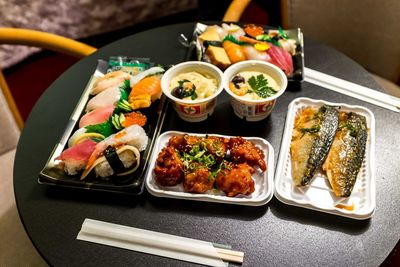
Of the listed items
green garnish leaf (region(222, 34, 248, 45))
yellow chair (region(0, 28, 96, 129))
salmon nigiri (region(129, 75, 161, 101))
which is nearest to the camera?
salmon nigiri (region(129, 75, 161, 101))

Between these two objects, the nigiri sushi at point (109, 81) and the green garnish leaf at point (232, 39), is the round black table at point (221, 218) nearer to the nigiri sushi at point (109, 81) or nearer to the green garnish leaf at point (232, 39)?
the nigiri sushi at point (109, 81)

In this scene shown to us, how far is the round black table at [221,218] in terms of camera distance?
1173 mm

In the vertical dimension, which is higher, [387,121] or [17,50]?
[387,121]

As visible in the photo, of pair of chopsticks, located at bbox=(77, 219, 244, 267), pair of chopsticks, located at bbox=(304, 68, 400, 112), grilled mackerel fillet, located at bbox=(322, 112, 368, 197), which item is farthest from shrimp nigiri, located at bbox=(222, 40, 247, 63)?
pair of chopsticks, located at bbox=(77, 219, 244, 267)

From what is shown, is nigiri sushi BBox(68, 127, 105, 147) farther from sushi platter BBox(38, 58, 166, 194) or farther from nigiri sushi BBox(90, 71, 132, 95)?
nigiri sushi BBox(90, 71, 132, 95)

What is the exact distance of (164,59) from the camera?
184 cm

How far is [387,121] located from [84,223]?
1.12 metres

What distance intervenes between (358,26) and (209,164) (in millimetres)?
1230

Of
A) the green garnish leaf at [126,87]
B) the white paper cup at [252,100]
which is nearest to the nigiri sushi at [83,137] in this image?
the green garnish leaf at [126,87]

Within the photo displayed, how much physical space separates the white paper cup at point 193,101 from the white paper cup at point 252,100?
49 millimetres

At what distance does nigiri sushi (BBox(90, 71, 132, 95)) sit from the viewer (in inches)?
63.7

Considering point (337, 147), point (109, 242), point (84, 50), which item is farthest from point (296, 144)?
point (84, 50)

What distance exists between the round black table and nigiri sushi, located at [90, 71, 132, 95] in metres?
0.18

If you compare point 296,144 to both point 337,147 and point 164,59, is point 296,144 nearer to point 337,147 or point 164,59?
point 337,147
